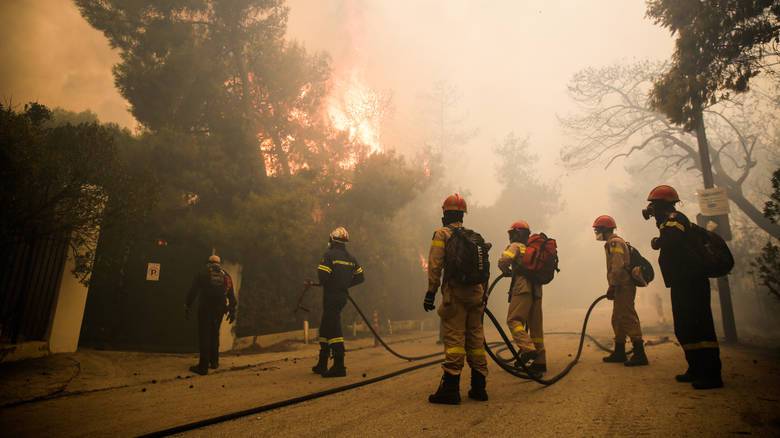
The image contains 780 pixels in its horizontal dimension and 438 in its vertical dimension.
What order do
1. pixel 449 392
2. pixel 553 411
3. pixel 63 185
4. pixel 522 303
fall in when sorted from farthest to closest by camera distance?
pixel 63 185
pixel 522 303
pixel 449 392
pixel 553 411

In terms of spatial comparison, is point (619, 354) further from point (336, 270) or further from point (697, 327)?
point (336, 270)

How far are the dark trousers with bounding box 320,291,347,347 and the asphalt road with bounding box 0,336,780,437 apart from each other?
619 mm

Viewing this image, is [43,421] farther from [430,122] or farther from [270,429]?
[430,122]

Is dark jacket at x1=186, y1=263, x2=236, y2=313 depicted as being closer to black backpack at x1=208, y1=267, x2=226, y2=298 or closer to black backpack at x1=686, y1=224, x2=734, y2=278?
black backpack at x1=208, y1=267, x2=226, y2=298

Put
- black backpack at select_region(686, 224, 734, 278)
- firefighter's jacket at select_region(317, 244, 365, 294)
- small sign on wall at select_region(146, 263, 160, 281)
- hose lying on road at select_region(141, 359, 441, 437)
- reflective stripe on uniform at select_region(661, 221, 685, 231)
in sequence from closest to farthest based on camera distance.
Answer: hose lying on road at select_region(141, 359, 441, 437) → black backpack at select_region(686, 224, 734, 278) → reflective stripe on uniform at select_region(661, 221, 685, 231) → firefighter's jacket at select_region(317, 244, 365, 294) → small sign on wall at select_region(146, 263, 160, 281)

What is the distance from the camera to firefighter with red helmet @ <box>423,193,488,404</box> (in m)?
4.28

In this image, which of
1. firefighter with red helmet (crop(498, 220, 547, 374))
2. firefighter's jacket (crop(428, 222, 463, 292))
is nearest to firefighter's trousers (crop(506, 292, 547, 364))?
firefighter with red helmet (crop(498, 220, 547, 374))

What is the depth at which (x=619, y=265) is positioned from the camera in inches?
264

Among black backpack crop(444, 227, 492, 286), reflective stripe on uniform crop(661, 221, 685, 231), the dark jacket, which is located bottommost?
the dark jacket

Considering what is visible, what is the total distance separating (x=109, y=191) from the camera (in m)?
7.96

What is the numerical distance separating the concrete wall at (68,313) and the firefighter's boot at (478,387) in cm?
804

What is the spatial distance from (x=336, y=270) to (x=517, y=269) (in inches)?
116

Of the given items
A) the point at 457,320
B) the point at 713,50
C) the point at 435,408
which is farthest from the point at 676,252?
the point at 713,50

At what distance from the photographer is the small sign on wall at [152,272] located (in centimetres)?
948
